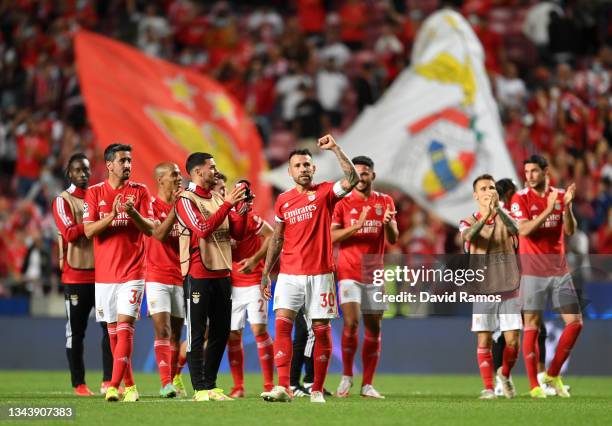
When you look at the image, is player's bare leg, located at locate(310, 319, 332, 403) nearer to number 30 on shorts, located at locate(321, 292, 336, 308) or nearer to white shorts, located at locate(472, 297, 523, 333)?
number 30 on shorts, located at locate(321, 292, 336, 308)

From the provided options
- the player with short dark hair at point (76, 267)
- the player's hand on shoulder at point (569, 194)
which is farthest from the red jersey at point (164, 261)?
the player's hand on shoulder at point (569, 194)

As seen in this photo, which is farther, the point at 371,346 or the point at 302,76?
the point at 302,76

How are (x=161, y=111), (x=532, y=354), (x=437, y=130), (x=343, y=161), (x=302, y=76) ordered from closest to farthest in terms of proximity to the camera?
1. (x=343, y=161)
2. (x=532, y=354)
3. (x=437, y=130)
4. (x=161, y=111)
5. (x=302, y=76)

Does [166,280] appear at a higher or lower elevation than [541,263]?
lower

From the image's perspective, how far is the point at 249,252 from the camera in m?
13.2

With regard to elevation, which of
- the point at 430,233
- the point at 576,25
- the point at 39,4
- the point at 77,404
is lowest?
the point at 77,404

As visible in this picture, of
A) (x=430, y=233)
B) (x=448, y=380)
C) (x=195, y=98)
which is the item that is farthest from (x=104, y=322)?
(x=195, y=98)

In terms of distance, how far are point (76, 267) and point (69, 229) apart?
56 centimetres

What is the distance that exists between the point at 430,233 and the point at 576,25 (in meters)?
6.48

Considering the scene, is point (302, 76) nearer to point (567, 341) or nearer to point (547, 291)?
point (547, 291)

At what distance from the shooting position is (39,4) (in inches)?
1078

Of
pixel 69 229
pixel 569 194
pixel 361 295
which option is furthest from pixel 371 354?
pixel 69 229

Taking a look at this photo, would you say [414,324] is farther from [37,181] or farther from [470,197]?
[37,181]

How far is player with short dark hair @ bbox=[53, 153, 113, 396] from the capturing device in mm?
12922
